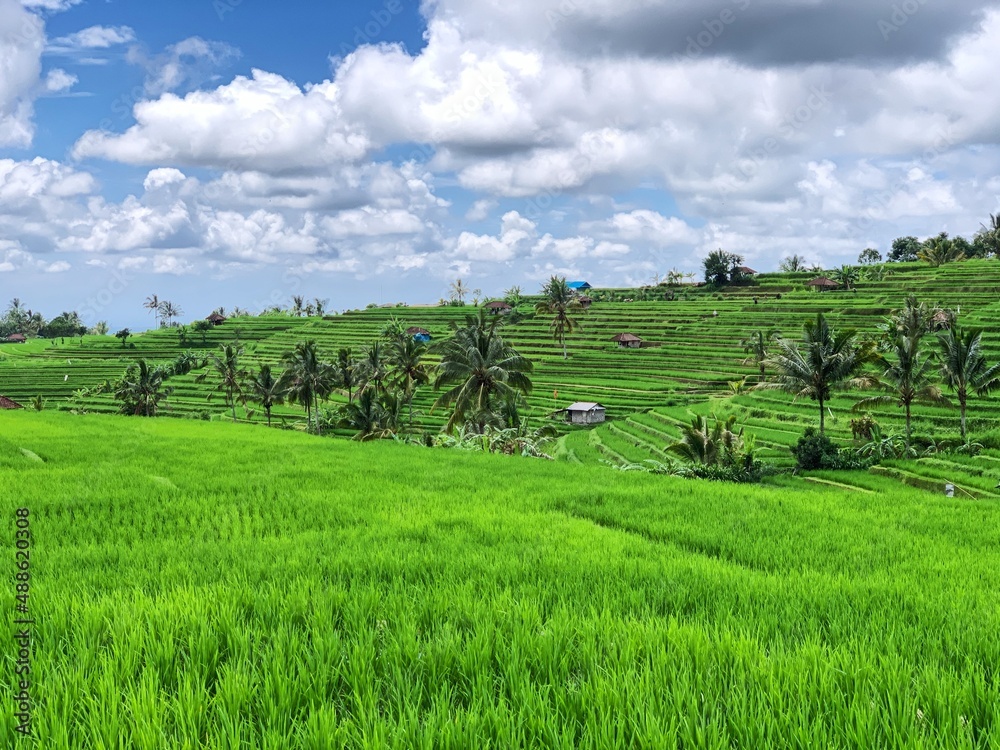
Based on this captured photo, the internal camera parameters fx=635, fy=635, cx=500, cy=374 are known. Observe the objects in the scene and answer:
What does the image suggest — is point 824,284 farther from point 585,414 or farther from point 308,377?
point 308,377

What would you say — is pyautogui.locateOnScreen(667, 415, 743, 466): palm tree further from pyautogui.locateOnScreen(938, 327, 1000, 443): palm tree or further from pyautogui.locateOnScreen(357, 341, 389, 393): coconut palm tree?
pyautogui.locateOnScreen(357, 341, 389, 393): coconut palm tree

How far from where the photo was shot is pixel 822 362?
27.5 m

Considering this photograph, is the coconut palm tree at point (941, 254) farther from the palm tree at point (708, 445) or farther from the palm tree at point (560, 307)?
the palm tree at point (708, 445)

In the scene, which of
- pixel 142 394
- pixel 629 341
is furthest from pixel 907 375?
pixel 142 394

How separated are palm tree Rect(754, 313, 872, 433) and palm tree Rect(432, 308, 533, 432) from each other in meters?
12.0

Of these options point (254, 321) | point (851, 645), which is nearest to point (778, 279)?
point (254, 321)

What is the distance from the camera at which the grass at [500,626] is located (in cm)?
280

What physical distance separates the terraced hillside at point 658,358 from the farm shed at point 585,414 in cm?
117

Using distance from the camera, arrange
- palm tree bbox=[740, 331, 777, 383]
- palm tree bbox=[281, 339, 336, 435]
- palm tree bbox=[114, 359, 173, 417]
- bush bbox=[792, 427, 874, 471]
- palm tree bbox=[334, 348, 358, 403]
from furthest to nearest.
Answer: palm tree bbox=[740, 331, 777, 383] < palm tree bbox=[114, 359, 173, 417] < palm tree bbox=[334, 348, 358, 403] < palm tree bbox=[281, 339, 336, 435] < bush bbox=[792, 427, 874, 471]

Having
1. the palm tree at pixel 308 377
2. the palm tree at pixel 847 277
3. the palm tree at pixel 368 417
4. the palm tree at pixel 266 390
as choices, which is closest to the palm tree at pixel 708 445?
the palm tree at pixel 368 417

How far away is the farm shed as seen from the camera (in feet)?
153

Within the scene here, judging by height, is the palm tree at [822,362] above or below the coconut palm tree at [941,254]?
below

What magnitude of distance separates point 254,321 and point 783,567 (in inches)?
4797

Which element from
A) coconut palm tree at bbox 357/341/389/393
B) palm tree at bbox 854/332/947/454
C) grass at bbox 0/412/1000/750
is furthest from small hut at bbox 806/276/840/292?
grass at bbox 0/412/1000/750
